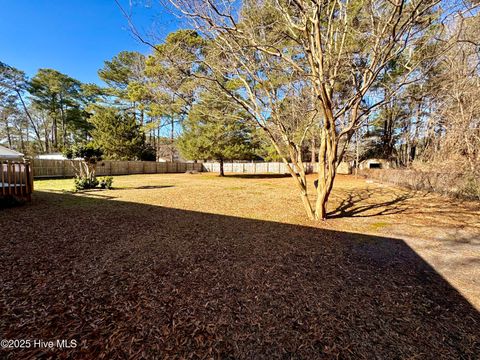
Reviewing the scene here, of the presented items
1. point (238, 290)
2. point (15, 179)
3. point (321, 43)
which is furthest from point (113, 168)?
point (238, 290)

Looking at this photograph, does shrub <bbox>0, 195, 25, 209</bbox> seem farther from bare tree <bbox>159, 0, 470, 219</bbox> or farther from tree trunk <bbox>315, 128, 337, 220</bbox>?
tree trunk <bbox>315, 128, 337, 220</bbox>

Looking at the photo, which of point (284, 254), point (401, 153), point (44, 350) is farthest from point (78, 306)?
point (401, 153)

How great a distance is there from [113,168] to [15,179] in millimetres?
15541

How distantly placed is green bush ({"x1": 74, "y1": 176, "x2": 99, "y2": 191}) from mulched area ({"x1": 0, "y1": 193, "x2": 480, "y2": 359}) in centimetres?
636

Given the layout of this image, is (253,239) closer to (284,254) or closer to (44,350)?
(284,254)

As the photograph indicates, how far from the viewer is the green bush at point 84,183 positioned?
910 cm

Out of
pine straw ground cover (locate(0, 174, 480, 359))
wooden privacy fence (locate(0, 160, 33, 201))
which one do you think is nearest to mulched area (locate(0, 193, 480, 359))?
pine straw ground cover (locate(0, 174, 480, 359))

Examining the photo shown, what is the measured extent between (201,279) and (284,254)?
4.21ft

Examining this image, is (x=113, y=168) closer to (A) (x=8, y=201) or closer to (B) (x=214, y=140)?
(B) (x=214, y=140)

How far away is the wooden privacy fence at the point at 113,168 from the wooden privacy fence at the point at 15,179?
1229cm

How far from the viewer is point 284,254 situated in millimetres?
3016

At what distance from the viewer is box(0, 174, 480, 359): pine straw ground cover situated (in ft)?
4.87

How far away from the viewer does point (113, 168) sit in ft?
65.5

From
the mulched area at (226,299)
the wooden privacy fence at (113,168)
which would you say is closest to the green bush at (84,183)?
the mulched area at (226,299)
